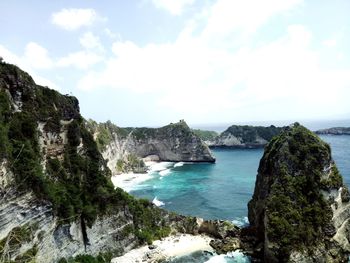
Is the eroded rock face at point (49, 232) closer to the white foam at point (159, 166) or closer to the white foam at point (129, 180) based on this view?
the white foam at point (129, 180)

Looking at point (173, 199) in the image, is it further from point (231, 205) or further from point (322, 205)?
point (322, 205)

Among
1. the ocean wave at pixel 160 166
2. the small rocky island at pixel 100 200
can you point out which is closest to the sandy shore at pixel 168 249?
the small rocky island at pixel 100 200

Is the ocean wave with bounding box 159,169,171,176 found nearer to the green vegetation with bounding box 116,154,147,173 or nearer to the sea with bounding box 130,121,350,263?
the sea with bounding box 130,121,350,263

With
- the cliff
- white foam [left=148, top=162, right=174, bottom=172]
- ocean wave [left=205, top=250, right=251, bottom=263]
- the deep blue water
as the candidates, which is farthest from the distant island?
ocean wave [left=205, top=250, right=251, bottom=263]

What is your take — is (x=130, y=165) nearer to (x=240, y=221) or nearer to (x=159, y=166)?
(x=159, y=166)

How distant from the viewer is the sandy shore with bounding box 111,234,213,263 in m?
43.8

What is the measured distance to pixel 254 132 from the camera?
166 metres

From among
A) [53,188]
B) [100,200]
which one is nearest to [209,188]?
[100,200]

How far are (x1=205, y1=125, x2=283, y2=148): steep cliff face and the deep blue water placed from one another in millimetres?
31431

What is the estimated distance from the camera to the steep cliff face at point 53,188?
32.3 meters

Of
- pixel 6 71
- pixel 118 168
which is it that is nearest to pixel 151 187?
pixel 118 168

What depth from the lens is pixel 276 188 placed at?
44.4 metres

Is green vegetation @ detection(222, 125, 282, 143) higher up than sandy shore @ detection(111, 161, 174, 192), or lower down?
higher up

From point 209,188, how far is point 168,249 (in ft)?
129
